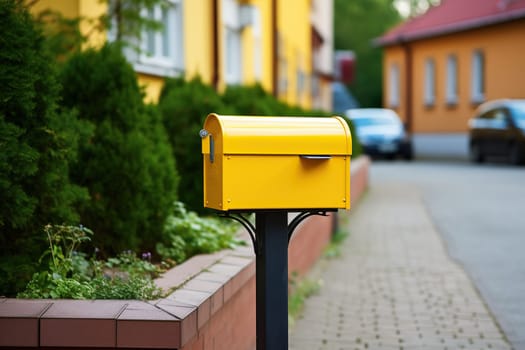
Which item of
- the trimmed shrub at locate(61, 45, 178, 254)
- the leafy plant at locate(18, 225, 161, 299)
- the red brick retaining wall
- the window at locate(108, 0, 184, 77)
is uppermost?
the window at locate(108, 0, 184, 77)

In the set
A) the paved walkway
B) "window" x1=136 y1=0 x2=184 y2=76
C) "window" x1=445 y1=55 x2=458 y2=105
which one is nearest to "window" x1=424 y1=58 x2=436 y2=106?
"window" x1=445 y1=55 x2=458 y2=105

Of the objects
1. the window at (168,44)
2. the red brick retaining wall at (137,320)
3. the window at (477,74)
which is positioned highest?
the window at (477,74)

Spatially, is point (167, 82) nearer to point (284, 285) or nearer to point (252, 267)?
point (252, 267)

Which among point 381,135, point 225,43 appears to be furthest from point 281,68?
point 381,135

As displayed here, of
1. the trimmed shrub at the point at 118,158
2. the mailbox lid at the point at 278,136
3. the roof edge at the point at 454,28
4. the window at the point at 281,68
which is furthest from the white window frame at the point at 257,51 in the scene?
the roof edge at the point at 454,28

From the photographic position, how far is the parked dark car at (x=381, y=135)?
3397 cm

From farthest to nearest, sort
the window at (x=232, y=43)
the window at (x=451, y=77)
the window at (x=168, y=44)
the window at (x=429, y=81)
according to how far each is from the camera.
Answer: the window at (x=429, y=81), the window at (x=451, y=77), the window at (x=232, y=43), the window at (x=168, y=44)

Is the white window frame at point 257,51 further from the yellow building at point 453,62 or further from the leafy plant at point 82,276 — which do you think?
the yellow building at point 453,62

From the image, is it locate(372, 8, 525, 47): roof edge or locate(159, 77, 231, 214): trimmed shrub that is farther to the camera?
locate(372, 8, 525, 47): roof edge

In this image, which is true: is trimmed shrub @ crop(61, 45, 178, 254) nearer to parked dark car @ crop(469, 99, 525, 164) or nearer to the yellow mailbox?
the yellow mailbox

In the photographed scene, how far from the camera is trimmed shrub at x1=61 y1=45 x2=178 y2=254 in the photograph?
6234mm

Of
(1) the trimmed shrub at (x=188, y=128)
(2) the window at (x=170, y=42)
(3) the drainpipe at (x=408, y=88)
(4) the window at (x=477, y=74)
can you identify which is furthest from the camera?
(3) the drainpipe at (x=408, y=88)

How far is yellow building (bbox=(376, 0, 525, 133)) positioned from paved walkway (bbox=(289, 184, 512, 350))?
79.6 feet

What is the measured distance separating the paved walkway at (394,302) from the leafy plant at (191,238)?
77 cm
